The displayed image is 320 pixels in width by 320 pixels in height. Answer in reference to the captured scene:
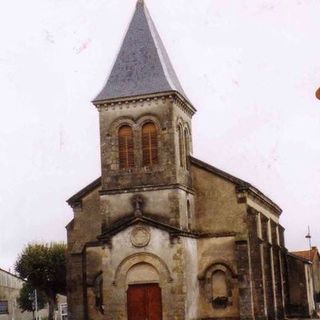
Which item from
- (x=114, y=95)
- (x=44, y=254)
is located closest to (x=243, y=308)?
(x=114, y=95)

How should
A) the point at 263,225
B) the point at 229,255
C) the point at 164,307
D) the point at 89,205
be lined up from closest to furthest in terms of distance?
the point at 164,307, the point at 229,255, the point at 89,205, the point at 263,225

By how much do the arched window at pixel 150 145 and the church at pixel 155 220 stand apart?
0.06 metres

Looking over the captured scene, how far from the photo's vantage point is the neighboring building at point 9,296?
230 ft

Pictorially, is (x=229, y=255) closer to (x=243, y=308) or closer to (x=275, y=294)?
(x=243, y=308)

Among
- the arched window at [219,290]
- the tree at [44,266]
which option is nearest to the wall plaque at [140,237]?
the arched window at [219,290]

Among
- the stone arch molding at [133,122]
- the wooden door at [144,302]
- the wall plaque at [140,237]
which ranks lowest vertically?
the wooden door at [144,302]

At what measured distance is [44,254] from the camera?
6209 cm

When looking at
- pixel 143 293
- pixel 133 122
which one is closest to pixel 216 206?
pixel 143 293

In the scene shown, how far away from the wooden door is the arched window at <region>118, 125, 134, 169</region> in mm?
6736

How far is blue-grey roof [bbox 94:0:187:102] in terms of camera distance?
3591 cm

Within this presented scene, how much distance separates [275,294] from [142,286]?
10906 mm

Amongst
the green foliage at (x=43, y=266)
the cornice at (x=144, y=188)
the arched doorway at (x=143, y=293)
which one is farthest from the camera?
the green foliage at (x=43, y=266)

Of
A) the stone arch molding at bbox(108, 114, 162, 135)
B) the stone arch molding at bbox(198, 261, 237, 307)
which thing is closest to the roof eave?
the stone arch molding at bbox(108, 114, 162, 135)

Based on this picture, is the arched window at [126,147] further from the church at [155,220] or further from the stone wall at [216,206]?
the stone wall at [216,206]
